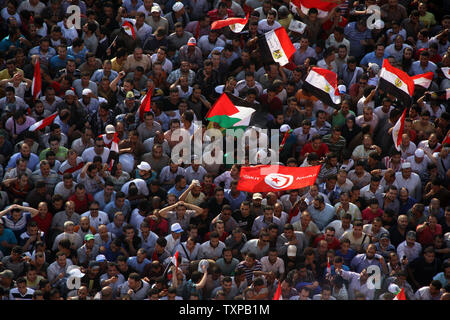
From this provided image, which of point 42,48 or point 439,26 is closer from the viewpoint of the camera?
point 42,48

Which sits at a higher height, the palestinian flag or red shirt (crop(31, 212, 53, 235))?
the palestinian flag

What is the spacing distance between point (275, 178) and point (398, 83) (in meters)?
3.61

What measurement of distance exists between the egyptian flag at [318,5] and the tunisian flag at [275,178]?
211 inches

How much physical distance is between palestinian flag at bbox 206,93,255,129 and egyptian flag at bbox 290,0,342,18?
382 cm

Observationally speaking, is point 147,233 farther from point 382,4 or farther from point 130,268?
point 382,4

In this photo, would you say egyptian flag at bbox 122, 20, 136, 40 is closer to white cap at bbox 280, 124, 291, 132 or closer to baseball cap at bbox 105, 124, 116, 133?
baseball cap at bbox 105, 124, 116, 133

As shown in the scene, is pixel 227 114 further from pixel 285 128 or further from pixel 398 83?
pixel 398 83

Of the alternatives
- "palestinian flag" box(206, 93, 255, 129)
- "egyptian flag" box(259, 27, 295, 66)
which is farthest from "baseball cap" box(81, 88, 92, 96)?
"egyptian flag" box(259, 27, 295, 66)

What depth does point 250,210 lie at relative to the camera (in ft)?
71.5

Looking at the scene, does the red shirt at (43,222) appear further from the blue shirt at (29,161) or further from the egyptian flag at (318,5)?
the egyptian flag at (318,5)

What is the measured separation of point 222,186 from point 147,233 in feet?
6.74

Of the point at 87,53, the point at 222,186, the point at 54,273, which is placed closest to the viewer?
the point at 54,273

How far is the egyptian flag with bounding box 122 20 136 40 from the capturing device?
25266 mm

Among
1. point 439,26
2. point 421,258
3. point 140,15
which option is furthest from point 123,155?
point 439,26
